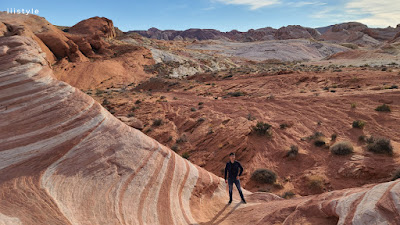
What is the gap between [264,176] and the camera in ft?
29.8

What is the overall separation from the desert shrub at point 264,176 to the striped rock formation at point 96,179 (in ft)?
7.86

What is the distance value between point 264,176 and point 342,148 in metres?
3.46

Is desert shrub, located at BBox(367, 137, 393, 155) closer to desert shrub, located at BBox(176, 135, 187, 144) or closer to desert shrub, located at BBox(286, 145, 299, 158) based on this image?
desert shrub, located at BBox(286, 145, 299, 158)

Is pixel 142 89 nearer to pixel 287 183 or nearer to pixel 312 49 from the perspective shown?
pixel 287 183

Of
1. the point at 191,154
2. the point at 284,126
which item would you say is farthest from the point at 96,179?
the point at 284,126

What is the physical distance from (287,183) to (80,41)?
4305cm

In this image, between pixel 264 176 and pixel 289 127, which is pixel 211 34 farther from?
pixel 264 176

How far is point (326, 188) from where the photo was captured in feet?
27.1

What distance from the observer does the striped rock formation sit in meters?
3.86

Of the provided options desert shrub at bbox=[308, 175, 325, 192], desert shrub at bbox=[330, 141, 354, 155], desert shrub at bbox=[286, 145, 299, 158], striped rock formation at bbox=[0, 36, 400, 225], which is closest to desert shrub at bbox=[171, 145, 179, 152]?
striped rock formation at bbox=[0, 36, 400, 225]

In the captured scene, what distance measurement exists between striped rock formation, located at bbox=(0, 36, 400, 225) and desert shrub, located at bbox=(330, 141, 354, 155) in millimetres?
4875

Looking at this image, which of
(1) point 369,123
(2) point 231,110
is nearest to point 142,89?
(2) point 231,110

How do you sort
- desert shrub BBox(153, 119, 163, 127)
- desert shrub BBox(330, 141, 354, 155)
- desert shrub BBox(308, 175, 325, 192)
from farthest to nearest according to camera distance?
desert shrub BBox(153, 119, 163, 127), desert shrub BBox(330, 141, 354, 155), desert shrub BBox(308, 175, 325, 192)

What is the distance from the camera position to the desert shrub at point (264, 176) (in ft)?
29.6
